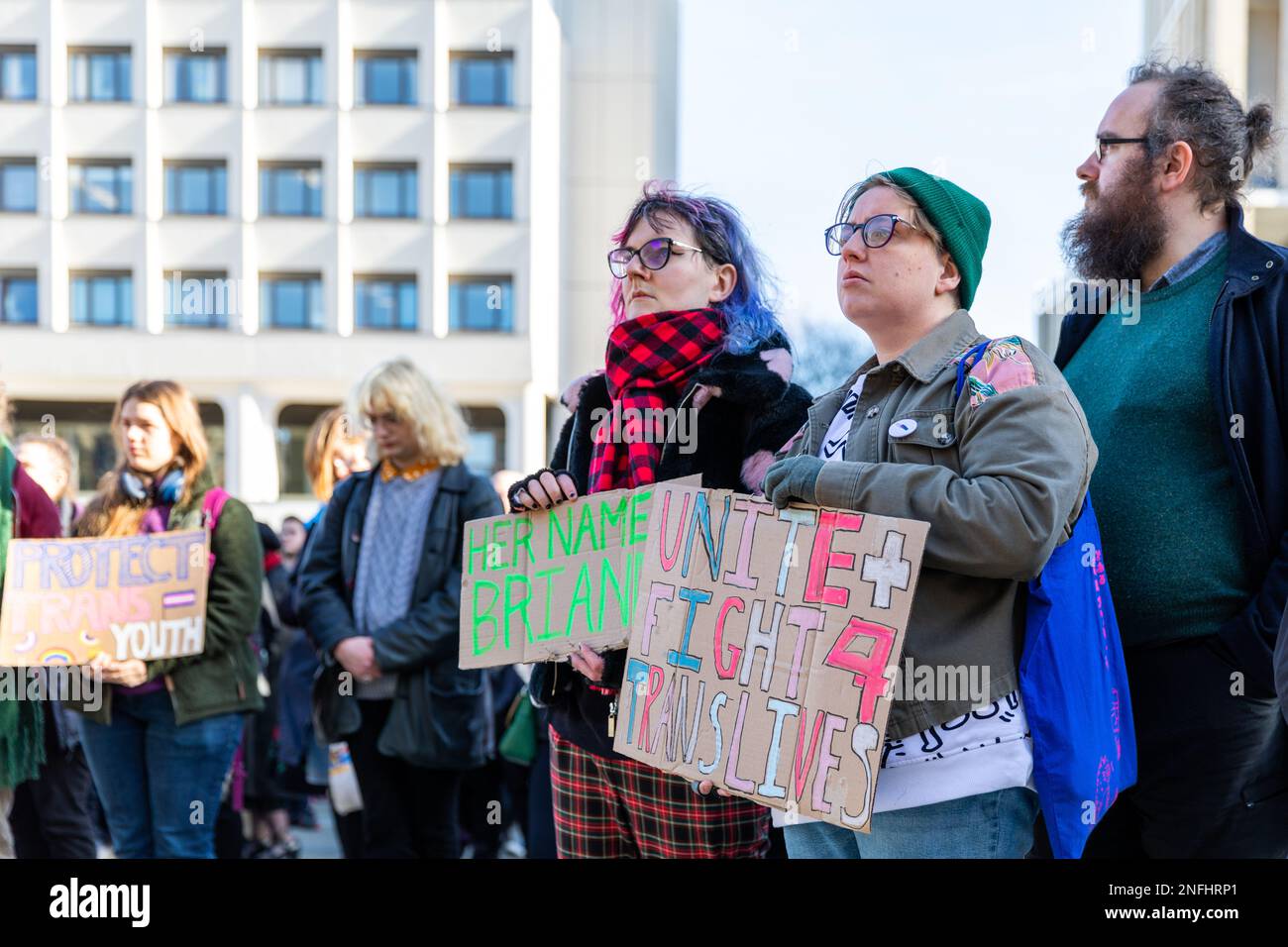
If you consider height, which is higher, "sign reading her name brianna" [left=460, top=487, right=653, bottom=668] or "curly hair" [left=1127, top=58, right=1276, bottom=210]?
"curly hair" [left=1127, top=58, right=1276, bottom=210]

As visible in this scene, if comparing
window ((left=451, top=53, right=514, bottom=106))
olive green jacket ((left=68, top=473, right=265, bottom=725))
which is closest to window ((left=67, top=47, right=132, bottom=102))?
window ((left=451, top=53, right=514, bottom=106))

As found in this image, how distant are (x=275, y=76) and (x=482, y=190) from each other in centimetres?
567

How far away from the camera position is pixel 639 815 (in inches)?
114

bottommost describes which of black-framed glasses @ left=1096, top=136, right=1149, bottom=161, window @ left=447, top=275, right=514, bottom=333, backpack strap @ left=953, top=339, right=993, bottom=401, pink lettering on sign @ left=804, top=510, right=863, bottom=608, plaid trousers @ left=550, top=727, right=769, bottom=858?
plaid trousers @ left=550, top=727, right=769, bottom=858

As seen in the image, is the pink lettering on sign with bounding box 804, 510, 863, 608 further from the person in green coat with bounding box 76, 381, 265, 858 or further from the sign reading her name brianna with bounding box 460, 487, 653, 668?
the person in green coat with bounding box 76, 381, 265, 858

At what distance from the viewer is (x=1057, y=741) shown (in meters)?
2.26

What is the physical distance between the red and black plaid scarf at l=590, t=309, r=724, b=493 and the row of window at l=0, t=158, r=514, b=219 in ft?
90.0

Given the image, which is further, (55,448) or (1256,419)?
(55,448)

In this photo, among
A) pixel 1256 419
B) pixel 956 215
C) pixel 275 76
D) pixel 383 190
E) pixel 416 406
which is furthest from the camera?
pixel 275 76

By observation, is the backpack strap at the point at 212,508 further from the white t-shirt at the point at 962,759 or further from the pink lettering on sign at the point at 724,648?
the white t-shirt at the point at 962,759

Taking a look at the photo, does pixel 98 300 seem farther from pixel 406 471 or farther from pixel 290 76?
pixel 406 471

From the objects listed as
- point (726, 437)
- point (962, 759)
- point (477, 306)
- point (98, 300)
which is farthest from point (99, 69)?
point (962, 759)

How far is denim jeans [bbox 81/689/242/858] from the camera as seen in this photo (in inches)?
164
